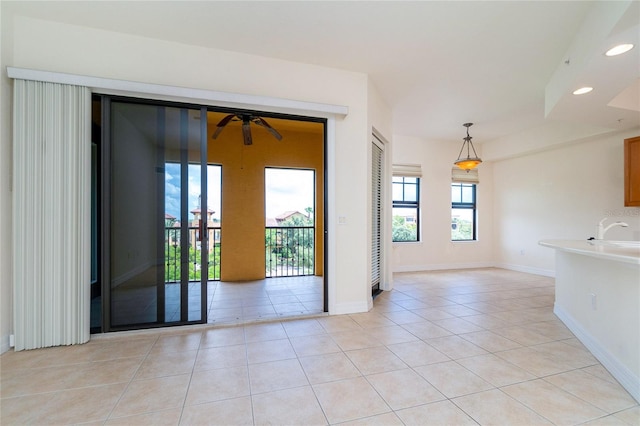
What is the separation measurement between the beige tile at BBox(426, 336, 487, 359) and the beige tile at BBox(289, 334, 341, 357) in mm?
908

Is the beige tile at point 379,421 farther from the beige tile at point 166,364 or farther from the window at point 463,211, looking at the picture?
the window at point 463,211

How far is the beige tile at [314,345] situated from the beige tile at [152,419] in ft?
3.33

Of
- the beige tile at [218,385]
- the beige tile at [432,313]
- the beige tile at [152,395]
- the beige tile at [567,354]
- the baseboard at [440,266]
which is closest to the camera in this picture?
the beige tile at [152,395]

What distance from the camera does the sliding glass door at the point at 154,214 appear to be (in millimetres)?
2824

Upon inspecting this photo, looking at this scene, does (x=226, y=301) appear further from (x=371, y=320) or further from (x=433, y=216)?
(x=433, y=216)

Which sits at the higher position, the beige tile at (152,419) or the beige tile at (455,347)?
the beige tile at (152,419)

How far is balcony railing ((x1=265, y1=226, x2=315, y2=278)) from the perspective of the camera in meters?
5.82

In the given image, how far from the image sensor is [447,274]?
5.99m

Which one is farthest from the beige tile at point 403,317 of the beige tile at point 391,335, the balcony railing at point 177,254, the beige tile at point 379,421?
the balcony railing at point 177,254

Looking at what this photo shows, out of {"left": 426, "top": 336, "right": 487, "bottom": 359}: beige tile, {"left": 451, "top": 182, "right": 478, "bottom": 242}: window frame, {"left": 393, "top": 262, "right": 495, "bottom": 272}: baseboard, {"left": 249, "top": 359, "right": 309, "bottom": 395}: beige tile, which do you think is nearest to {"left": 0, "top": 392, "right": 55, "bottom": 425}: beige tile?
{"left": 249, "top": 359, "right": 309, "bottom": 395}: beige tile

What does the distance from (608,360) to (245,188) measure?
5056mm

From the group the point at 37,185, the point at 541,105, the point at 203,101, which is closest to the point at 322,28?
the point at 203,101

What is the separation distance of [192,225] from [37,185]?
127 cm

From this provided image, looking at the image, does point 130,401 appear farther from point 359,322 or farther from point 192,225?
point 359,322
